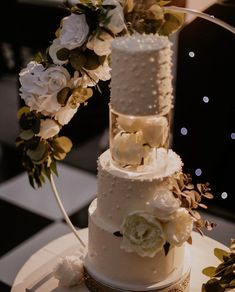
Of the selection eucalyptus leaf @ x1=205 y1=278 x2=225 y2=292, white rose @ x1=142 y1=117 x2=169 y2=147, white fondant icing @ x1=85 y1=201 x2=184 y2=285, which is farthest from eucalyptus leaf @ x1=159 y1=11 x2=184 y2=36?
eucalyptus leaf @ x1=205 y1=278 x2=225 y2=292

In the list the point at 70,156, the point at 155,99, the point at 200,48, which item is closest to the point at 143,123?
the point at 155,99

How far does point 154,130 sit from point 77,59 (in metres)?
0.25

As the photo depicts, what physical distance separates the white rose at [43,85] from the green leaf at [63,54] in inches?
0.9

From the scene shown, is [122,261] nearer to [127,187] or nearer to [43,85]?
[127,187]

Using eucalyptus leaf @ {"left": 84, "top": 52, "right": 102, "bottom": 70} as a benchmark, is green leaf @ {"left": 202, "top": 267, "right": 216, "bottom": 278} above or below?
below

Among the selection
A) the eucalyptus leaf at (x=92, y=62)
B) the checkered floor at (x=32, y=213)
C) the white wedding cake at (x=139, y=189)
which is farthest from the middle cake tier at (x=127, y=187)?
the checkered floor at (x=32, y=213)

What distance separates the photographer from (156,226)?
123 centimetres

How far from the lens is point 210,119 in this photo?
241 centimetres

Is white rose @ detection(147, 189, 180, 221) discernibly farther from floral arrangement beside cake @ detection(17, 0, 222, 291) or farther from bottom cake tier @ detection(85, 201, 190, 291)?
bottom cake tier @ detection(85, 201, 190, 291)

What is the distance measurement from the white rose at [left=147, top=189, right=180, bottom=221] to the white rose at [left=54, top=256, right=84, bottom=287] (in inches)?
12.1

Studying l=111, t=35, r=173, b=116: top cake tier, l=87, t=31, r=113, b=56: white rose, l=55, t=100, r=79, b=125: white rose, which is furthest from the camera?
l=55, t=100, r=79, b=125: white rose

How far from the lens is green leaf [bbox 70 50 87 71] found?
132cm

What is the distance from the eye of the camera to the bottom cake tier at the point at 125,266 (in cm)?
133

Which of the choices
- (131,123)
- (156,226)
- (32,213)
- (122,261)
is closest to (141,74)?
Answer: (131,123)
